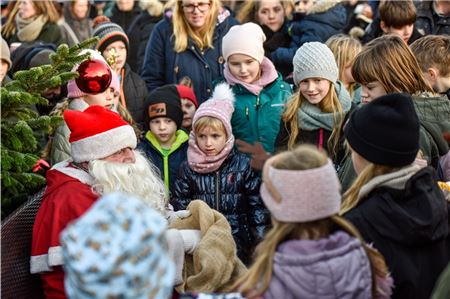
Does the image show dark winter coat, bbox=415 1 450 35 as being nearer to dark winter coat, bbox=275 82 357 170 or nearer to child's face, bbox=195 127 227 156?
dark winter coat, bbox=275 82 357 170

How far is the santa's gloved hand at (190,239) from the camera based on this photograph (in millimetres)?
4812

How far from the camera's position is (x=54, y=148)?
6.41 meters

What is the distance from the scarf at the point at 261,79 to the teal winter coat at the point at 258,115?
0.04 m

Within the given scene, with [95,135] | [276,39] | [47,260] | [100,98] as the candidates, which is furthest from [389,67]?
[276,39]

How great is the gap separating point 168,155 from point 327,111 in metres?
1.49

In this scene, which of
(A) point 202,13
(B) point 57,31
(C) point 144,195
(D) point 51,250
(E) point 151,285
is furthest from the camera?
(B) point 57,31

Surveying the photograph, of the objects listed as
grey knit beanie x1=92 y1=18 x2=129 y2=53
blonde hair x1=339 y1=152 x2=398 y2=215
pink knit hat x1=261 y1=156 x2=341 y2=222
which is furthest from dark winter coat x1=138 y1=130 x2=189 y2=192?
pink knit hat x1=261 y1=156 x2=341 y2=222

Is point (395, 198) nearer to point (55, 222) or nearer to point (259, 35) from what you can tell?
point (55, 222)

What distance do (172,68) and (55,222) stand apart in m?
3.96

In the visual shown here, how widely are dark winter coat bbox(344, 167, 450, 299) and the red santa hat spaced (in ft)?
4.88

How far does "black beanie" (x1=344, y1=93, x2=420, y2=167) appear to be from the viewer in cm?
411

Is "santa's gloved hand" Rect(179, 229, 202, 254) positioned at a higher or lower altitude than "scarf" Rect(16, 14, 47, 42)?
lower

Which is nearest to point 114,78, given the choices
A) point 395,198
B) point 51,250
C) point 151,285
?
point 51,250

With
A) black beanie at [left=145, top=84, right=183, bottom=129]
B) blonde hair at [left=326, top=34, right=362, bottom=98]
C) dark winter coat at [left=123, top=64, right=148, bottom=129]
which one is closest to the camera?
black beanie at [left=145, top=84, right=183, bottom=129]
